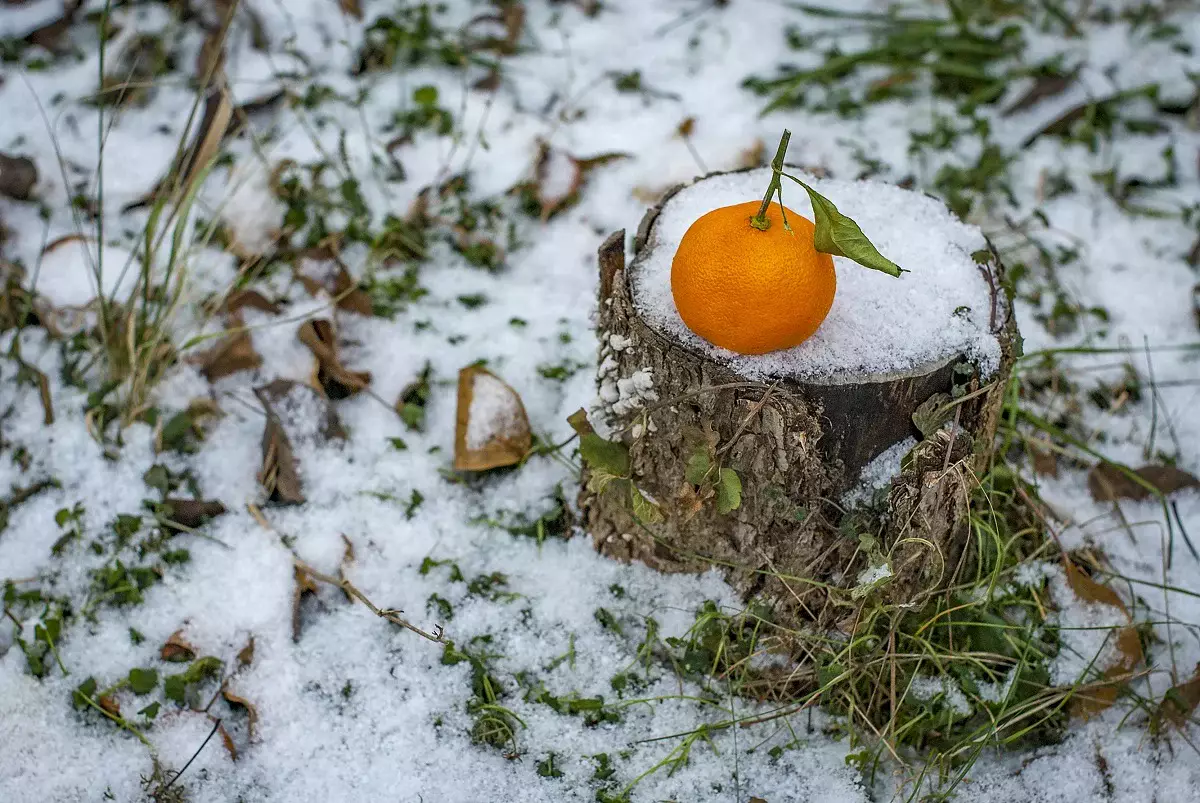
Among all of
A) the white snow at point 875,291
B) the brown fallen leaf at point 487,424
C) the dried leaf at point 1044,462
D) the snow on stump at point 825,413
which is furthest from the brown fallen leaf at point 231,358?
the dried leaf at point 1044,462

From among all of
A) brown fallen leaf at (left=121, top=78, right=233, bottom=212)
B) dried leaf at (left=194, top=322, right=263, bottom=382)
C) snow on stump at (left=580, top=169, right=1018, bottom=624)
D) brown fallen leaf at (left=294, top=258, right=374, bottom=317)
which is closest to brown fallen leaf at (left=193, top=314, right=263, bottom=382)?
dried leaf at (left=194, top=322, right=263, bottom=382)

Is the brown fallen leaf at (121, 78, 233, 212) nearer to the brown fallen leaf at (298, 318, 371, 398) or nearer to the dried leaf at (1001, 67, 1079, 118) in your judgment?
the brown fallen leaf at (298, 318, 371, 398)

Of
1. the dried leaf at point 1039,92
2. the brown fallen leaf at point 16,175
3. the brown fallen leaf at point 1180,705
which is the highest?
the brown fallen leaf at point 16,175

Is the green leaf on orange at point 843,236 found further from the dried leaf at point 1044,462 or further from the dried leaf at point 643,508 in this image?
the dried leaf at point 1044,462

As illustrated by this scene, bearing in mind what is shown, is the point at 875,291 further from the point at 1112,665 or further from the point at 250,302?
the point at 250,302

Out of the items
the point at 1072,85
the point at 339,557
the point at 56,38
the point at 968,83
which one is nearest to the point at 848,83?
the point at 968,83

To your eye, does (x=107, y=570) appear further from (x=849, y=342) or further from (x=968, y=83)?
(x=968, y=83)
